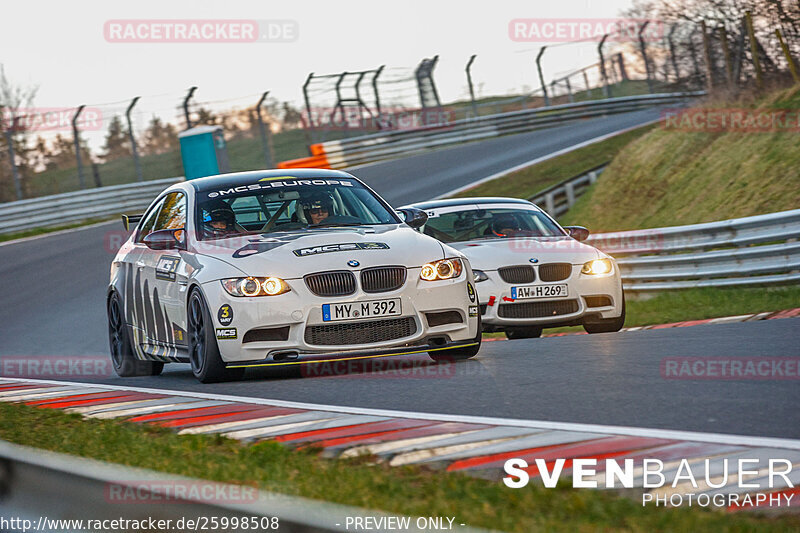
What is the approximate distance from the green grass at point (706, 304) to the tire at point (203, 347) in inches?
214

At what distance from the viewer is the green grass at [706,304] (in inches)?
472

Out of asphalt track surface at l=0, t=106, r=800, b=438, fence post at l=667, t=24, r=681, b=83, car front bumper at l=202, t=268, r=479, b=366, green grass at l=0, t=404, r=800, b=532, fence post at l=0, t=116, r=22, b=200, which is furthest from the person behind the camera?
fence post at l=667, t=24, r=681, b=83

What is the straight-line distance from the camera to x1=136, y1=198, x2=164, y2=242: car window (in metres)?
10.1

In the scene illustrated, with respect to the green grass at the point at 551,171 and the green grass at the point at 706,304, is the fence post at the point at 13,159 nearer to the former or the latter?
the green grass at the point at 551,171

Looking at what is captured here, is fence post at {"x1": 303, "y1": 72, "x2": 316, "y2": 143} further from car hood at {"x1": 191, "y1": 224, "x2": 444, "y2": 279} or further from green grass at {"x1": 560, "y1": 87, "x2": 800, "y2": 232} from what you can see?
car hood at {"x1": 191, "y1": 224, "x2": 444, "y2": 279}

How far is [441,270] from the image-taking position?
8.20m

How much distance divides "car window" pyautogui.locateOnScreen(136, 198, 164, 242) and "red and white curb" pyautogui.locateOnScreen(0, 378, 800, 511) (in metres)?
3.37

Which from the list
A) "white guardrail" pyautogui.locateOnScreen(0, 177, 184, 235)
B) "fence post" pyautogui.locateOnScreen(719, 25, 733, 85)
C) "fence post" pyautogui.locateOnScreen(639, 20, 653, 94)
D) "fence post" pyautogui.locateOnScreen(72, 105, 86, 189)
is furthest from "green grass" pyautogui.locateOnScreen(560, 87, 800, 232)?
"fence post" pyautogui.locateOnScreen(72, 105, 86, 189)

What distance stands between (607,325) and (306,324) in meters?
4.45

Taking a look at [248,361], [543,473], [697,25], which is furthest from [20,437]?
[697,25]

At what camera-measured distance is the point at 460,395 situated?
659cm

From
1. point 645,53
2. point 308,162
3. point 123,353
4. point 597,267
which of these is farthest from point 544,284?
point 645,53

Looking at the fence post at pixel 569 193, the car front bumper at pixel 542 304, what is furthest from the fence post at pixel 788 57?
the car front bumper at pixel 542 304

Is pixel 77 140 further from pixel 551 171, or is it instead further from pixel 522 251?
pixel 522 251
